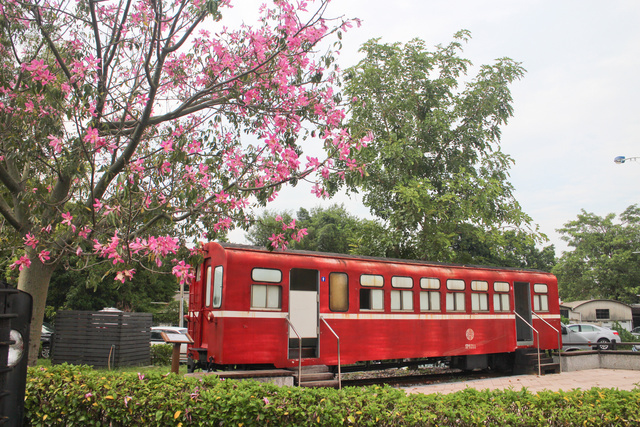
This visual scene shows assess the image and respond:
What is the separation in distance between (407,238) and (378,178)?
2.88 m

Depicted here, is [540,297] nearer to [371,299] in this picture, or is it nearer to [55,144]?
[371,299]

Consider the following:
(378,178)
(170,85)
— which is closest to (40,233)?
(170,85)

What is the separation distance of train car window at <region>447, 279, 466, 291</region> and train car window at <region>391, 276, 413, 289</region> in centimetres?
147

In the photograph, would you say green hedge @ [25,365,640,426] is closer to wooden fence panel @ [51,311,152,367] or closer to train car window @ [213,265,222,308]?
train car window @ [213,265,222,308]

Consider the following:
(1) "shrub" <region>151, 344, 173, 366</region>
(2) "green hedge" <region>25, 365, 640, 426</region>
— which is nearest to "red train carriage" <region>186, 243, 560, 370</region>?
(2) "green hedge" <region>25, 365, 640, 426</region>

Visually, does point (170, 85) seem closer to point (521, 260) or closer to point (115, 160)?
point (115, 160)

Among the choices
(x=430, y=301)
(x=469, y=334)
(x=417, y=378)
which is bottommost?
(x=417, y=378)

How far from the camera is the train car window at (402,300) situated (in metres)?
13.1

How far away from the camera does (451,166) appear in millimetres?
23109

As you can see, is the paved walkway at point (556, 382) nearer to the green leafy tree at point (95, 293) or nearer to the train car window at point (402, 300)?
the train car window at point (402, 300)

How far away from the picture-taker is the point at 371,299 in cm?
1270

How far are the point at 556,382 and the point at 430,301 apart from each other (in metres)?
3.96

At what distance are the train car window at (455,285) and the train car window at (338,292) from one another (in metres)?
3.56

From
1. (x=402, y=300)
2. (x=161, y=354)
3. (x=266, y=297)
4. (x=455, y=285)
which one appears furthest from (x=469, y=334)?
(x=161, y=354)
